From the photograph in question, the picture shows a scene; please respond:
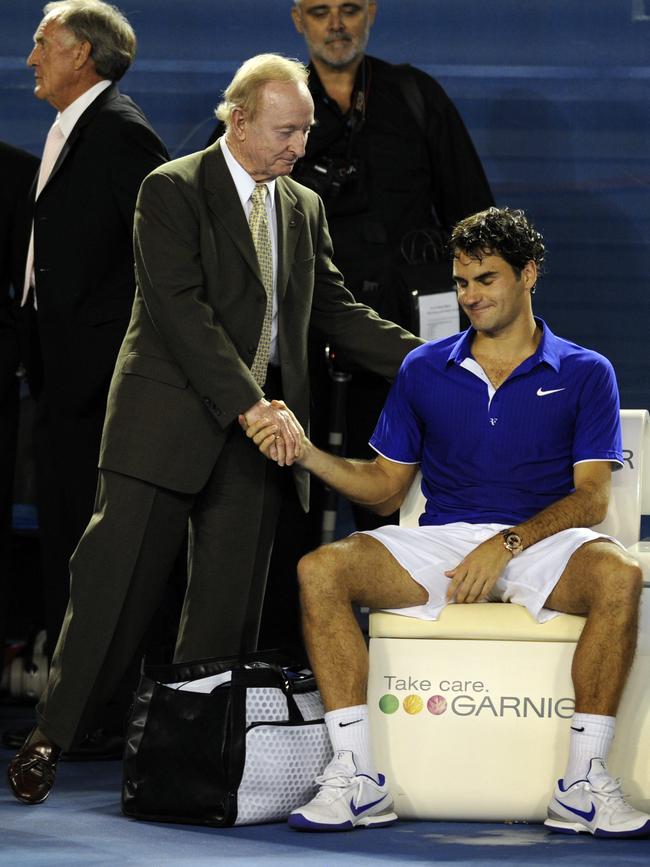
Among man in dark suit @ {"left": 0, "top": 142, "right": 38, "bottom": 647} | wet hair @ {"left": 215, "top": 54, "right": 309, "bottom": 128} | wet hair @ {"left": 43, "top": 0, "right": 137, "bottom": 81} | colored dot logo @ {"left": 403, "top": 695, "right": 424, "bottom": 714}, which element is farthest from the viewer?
man in dark suit @ {"left": 0, "top": 142, "right": 38, "bottom": 647}

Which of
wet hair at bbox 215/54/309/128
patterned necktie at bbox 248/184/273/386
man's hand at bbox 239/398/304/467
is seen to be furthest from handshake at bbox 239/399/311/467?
wet hair at bbox 215/54/309/128

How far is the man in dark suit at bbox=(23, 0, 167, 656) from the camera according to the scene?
14.6 feet

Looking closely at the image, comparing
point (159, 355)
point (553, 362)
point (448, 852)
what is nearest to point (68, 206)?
point (159, 355)

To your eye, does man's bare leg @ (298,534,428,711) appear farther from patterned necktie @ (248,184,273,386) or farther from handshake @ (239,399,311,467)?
patterned necktie @ (248,184,273,386)

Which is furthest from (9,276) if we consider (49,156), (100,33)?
(100,33)

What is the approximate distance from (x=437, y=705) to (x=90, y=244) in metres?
1.65

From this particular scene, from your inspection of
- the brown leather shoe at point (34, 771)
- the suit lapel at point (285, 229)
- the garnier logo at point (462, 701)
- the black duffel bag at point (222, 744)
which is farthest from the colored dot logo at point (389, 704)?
the suit lapel at point (285, 229)

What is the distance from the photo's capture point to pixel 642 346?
5.21m

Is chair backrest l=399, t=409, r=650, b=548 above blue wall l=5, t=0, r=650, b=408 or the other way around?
the other way around

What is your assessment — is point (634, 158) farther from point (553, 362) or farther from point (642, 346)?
point (553, 362)

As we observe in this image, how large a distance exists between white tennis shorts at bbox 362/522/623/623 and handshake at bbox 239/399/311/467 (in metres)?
0.26

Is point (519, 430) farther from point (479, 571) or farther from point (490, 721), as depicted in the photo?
point (490, 721)

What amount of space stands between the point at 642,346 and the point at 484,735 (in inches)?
79.0

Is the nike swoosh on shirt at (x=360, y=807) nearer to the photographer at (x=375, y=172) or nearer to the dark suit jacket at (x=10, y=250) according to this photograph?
the photographer at (x=375, y=172)
